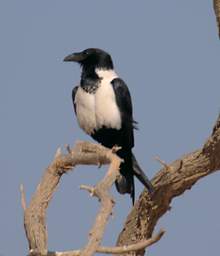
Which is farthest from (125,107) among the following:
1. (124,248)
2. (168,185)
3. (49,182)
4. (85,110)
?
(124,248)

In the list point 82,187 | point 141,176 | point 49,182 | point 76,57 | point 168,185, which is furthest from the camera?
point 76,57

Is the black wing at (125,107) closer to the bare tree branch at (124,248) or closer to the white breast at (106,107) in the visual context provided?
the white breast at (106,107)

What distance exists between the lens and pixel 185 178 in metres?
7.06

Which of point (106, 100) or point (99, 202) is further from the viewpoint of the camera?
point (106, 100)

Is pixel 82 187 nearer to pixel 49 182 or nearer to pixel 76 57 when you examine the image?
pixel 49 182

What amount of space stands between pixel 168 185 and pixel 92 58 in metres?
1.91

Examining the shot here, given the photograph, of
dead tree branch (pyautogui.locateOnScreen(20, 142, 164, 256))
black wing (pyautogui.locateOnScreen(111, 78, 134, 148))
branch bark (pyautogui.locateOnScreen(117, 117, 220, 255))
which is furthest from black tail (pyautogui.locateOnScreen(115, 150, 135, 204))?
dead tree branch (pyautogui.locateOnScreen(20, 142, 164, 256))

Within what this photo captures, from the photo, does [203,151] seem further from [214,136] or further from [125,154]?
[125,154]

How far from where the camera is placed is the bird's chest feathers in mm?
8055

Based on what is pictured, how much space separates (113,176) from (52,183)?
0.68m

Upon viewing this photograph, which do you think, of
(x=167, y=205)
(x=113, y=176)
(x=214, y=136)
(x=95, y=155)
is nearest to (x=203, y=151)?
(x=214, y=136)

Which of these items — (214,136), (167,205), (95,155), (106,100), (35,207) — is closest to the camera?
(35,207)

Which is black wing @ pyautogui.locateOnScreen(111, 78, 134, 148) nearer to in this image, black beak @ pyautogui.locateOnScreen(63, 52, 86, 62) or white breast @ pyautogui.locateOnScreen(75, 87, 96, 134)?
white breast @ pyautogui.locateOnScreen(75, 87, 96, 134)

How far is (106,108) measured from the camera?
8.09m
